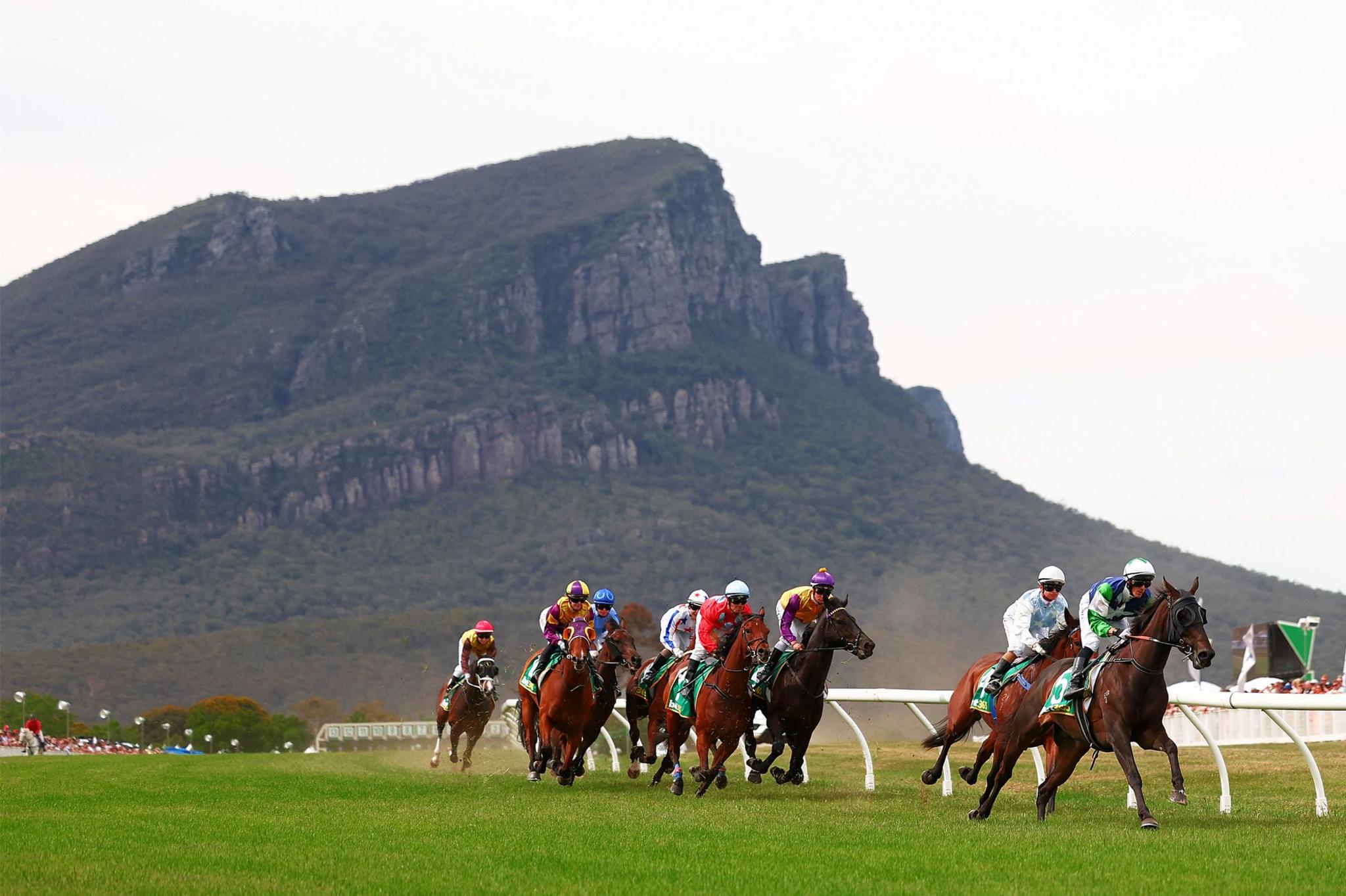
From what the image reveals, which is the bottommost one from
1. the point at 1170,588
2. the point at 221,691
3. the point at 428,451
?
the point at 221,691

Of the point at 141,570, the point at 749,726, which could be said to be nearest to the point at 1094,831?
the point at 749,726

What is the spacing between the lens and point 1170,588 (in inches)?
609

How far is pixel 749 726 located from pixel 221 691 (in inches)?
4044

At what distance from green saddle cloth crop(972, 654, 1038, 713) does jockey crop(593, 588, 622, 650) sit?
15.9 ft

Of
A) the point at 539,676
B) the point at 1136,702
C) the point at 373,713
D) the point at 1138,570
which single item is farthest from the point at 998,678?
the point at 373,713

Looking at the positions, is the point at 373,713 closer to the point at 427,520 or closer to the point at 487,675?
the point at 427,520

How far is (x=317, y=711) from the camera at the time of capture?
10831 cm

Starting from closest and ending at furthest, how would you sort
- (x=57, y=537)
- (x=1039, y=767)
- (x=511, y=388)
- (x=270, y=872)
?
(x=270, y=872), (x=1039, y=767), (x=57, y=537), (x=511, y=388)

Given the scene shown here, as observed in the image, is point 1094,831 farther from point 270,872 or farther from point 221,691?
point 221,691

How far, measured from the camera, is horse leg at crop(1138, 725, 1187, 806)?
50.6 ft

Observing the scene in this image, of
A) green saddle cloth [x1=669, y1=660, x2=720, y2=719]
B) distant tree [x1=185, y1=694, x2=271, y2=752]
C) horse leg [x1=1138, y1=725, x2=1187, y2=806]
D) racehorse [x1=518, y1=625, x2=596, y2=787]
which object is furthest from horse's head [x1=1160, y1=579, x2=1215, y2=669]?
distant tree [x1=185, y1=694, x2=271, y2=752]

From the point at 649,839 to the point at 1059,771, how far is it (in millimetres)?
3928

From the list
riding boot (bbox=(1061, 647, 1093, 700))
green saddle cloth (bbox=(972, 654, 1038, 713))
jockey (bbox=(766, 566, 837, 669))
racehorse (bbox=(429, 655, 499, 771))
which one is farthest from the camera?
racehorse (bbox=(429, 655, 499, 771))

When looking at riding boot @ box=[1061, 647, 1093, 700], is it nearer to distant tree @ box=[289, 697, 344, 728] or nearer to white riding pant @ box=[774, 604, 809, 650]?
white riding pant @ box=[774, 604, 809, 650]
